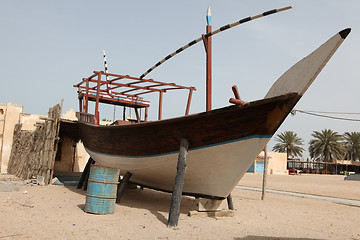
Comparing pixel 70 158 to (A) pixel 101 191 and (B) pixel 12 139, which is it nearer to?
(B) pixel 12 139

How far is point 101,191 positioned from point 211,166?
2235mm

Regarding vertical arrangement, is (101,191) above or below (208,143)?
below

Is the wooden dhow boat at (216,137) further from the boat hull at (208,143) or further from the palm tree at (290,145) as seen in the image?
the palm tree at (290,145)

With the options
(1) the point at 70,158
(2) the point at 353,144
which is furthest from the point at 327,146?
(1) the point at 70,158

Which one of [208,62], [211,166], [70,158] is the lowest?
[70,158]

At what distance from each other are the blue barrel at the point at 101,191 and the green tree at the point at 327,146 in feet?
149

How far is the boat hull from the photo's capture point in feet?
16.7

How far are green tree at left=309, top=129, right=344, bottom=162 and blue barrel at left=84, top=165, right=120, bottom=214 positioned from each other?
45.3 meters

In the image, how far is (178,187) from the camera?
5371 mm

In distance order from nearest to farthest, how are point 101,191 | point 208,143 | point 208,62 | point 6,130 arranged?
point 208,143, point 101,191, point 208,62, point 6,130

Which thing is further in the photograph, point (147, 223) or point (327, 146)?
point (327, 146)

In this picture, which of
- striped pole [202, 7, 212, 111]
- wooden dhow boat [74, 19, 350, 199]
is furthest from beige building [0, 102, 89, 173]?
striped pole [202, 7, 212, 111]

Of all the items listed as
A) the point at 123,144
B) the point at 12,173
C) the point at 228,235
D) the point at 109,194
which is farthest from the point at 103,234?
the point at 12,173

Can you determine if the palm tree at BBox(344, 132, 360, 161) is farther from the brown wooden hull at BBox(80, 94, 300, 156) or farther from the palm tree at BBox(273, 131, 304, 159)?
the brown wooden hull at BBox(80, 94, 300, 156)
